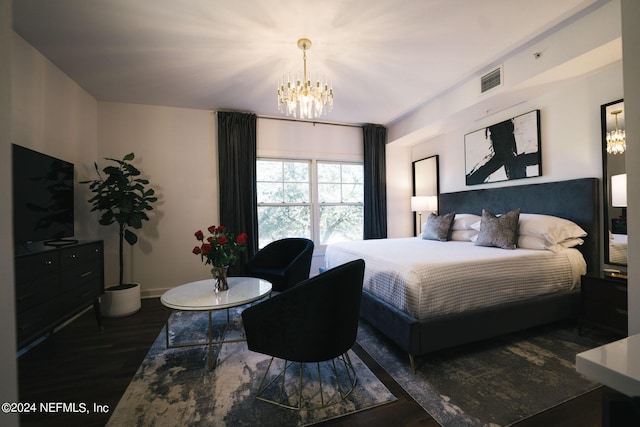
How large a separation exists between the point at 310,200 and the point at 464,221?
7.66ft

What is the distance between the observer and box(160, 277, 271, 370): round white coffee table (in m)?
1.86

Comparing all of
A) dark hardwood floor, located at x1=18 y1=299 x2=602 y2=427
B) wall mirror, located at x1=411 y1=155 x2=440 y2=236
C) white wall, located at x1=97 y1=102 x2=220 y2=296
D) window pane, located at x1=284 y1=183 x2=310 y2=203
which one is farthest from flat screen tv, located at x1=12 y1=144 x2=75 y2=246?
wall mirror, located at x1=411 y1=155 x2=440 y2=236

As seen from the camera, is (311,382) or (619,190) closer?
(311,382)

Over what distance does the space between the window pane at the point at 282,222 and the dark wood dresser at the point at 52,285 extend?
2029 millimetres

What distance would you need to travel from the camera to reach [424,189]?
4.55 meters

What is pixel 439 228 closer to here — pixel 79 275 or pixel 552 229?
pixel 552 229

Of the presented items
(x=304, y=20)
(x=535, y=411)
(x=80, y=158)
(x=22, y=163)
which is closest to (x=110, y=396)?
(x=22, y=163)

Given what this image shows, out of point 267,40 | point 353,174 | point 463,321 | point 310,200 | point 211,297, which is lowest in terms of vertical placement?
point 463,321

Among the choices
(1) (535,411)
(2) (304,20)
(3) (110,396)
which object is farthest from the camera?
(2) (304,20)

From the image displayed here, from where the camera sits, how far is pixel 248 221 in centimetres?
381

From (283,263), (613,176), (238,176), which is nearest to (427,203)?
(613,176)

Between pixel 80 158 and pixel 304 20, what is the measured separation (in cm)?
306

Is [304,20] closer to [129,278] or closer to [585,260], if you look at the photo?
[585,260]

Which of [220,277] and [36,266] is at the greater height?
[36,266]
